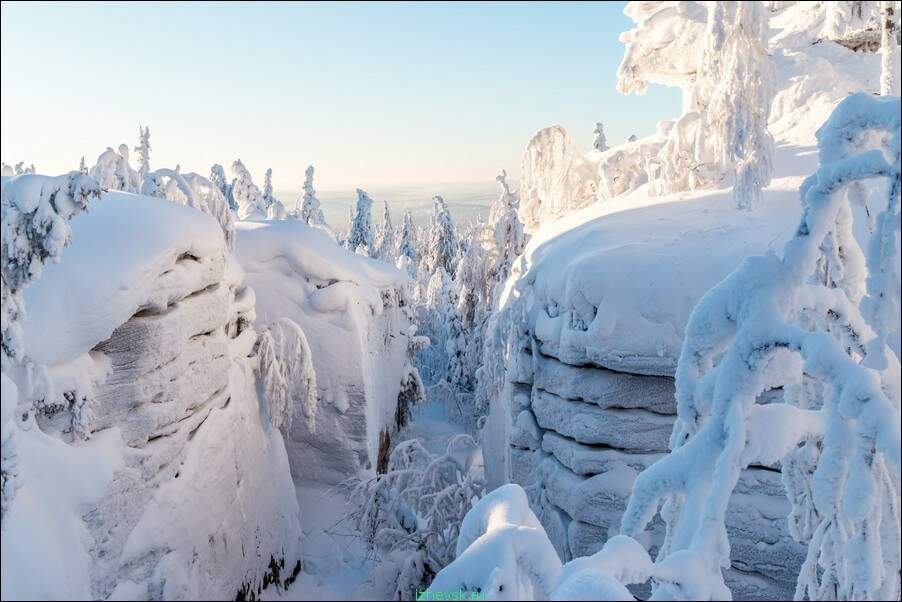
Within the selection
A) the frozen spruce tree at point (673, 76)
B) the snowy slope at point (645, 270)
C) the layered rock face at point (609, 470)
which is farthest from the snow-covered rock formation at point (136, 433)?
the frozen spruce tree at point (673, 76)

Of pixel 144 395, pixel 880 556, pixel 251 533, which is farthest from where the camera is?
pixel 251 533

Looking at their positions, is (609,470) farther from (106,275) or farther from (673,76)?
(673,76)

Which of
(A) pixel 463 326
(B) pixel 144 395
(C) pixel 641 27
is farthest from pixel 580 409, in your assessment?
(A) pixel 463 326

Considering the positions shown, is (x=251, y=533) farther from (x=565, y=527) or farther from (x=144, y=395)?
(x=565, y=527)

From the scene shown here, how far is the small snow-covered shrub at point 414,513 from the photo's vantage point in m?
8.88

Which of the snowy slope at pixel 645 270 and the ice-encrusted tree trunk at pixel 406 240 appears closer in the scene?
the snowy slope at pixel 645 270

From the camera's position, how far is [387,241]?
4306 cm

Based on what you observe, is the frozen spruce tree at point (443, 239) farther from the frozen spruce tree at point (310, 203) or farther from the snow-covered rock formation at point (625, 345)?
the snow-covered rock formation at point (625, 345)

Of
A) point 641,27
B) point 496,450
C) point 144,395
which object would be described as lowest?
point 496,450

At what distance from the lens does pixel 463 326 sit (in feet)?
70.3

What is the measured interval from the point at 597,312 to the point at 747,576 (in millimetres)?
3496

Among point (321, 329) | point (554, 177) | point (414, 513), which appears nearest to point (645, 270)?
point (414, 513)

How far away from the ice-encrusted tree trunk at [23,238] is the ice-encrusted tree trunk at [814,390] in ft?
11.4

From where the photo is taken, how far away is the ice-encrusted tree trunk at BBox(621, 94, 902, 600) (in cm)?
248
